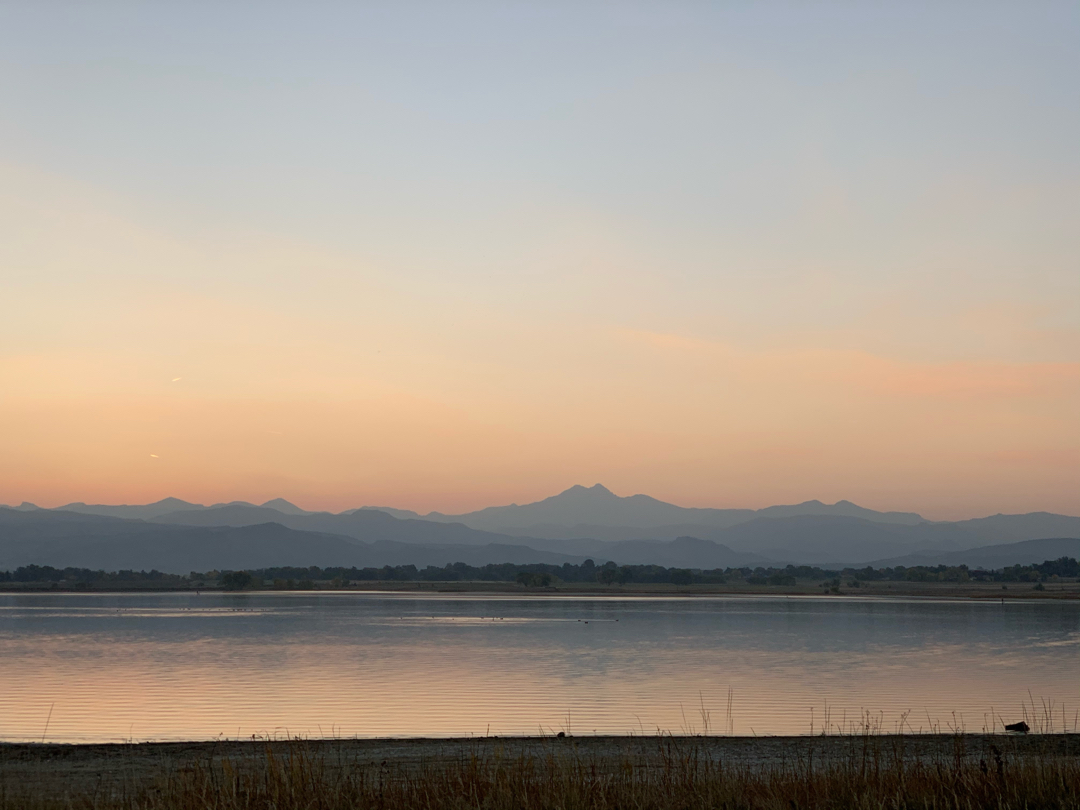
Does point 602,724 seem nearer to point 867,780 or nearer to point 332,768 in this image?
point 332,768

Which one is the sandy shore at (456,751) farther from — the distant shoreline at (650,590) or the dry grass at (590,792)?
the distant shoreline at (650,590)

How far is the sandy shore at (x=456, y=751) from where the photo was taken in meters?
17.5

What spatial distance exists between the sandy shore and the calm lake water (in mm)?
1892

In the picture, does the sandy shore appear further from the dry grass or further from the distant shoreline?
the distant shoreline

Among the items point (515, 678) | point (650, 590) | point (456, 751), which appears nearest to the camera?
point (456, 751)

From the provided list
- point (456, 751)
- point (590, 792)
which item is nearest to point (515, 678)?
point (456, 751)

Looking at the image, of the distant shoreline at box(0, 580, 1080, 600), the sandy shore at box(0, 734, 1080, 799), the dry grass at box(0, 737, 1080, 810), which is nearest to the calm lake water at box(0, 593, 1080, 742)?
the sandy shore at box(0, 734, 1080, 799)

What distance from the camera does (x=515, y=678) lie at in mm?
36750

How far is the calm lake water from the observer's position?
86.0 feet

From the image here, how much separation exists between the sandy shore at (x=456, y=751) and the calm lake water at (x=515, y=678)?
189cm

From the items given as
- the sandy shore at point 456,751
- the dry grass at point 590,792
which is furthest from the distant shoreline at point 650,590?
the dry grass at point 590,792

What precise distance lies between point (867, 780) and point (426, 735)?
14.3 metres

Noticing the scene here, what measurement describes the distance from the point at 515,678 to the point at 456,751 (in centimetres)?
1743

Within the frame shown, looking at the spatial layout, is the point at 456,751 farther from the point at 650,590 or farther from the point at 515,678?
the point at 650,590
